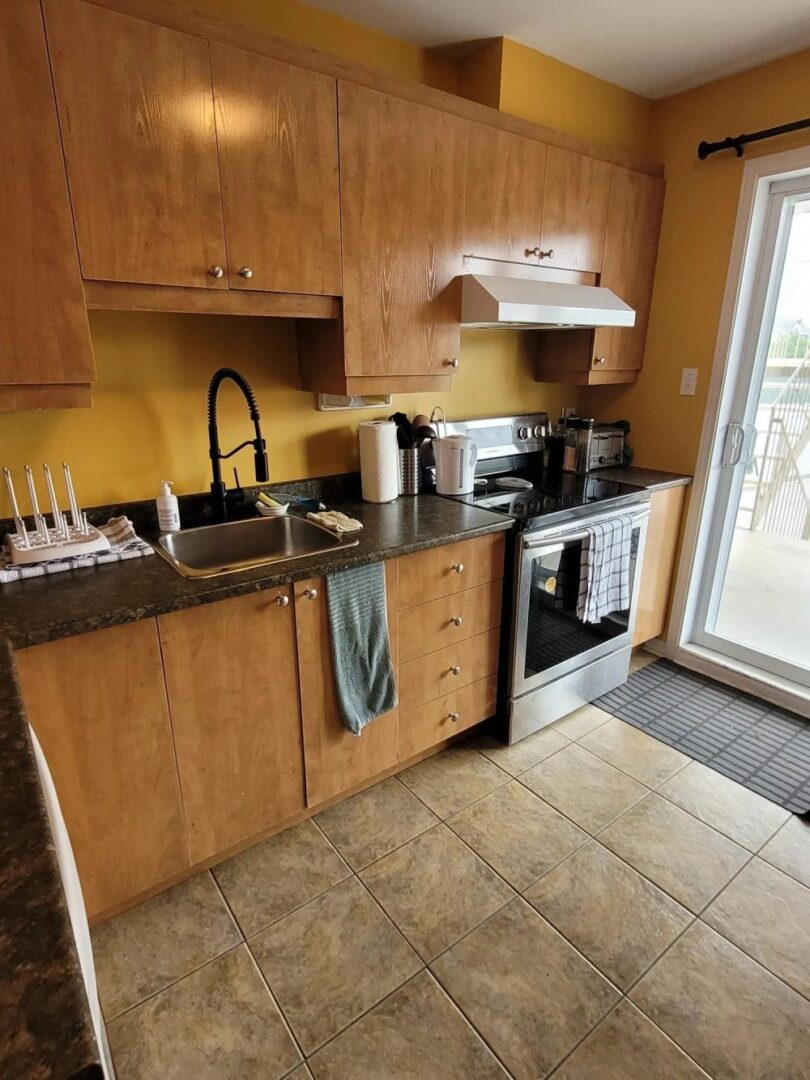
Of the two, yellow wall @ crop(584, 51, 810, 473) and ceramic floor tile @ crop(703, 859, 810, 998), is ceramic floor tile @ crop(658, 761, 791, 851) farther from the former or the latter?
yellow wall @ crop(584, 51, 810, 473)

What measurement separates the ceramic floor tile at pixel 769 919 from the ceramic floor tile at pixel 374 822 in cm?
87

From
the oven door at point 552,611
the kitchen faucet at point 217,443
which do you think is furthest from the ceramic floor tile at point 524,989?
the kitchen faucet at point 217,443

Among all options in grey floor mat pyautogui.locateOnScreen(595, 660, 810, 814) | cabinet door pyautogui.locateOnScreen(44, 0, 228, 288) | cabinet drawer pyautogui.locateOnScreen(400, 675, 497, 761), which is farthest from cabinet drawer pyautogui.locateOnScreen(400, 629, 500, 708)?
cabinet door pyautogui.locateOnScreen(44, 0, 228, 288)

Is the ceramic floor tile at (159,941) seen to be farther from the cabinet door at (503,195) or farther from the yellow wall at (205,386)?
the cabinet door at (503,195)

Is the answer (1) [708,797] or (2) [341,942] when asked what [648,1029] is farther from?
(1) [708,797]

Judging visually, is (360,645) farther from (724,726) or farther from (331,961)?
(724,726)

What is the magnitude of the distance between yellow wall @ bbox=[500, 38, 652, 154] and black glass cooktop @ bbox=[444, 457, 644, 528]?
4.58 feet

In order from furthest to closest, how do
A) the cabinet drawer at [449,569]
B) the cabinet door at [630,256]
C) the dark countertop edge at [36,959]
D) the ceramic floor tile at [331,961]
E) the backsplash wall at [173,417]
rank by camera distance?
1. the cabinet door at [630,256]
2. the cabinet drawer at [449,569]
3. the backsplash wall at [173,417]
4. the ceramic floor tile at [331,961]
5. the dark countertop edge at [36,959]

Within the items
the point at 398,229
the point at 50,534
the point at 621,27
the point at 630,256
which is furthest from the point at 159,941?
the point at 621,27

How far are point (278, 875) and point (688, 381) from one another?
257 cm

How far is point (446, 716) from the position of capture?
2098mm

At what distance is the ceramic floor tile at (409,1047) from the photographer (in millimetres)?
1235

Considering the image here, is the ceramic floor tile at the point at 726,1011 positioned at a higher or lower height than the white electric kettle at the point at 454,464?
lower

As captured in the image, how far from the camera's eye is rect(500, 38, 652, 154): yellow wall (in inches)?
84.2
